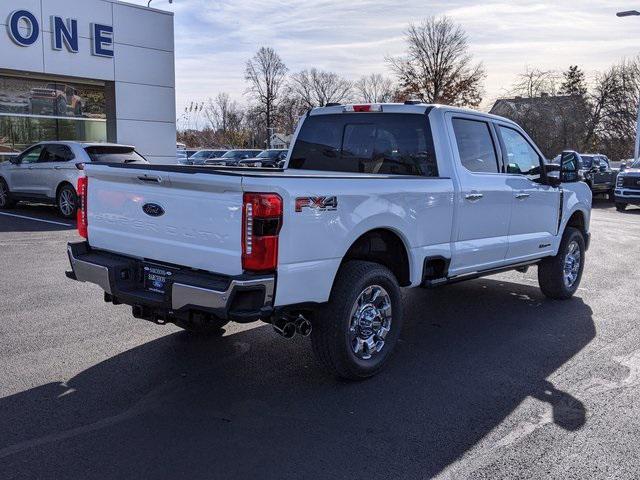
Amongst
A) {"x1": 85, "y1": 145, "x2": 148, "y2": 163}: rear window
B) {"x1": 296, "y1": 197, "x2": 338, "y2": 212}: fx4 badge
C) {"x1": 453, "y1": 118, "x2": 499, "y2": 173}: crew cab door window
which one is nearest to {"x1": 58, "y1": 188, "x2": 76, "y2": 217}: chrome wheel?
{"x1": 85, "y1": 145, "x2": 148, "y2": 163}: rear window

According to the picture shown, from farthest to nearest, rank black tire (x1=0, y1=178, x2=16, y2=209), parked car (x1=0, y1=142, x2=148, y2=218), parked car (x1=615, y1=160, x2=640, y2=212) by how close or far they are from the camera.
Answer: parked car (x1=615, y1=160, x2=640, y2=212) → black tire (x1=0, y1=178, x2=16, y2=209) → parked car (x1=0, y1=142, x2=148, y2=218)

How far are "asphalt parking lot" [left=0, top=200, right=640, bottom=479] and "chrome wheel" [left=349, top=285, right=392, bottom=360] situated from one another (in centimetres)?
26

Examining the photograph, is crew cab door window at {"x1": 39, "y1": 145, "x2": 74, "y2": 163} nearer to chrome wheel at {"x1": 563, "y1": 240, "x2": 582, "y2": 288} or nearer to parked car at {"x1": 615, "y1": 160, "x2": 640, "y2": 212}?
chrome wheel at {"x1": 563, "y1": 240, "x2": 582, "y2": 288}

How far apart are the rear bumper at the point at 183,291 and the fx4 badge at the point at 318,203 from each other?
1.64 feet

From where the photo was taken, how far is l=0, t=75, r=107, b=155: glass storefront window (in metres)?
18.9

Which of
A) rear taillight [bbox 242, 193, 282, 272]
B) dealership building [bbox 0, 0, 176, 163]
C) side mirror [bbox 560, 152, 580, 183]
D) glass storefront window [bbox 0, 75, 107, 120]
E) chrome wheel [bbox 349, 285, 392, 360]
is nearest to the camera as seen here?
rear taillight [bbox 242, 193, 282, 272]

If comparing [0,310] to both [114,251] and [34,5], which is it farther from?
[34,5]

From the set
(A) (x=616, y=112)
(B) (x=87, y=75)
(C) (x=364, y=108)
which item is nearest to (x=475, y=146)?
(C) (x=364, y=108)

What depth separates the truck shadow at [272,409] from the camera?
136 inches

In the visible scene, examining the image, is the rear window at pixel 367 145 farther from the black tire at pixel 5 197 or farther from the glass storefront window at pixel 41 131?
the glass storefront window at pixel 41 131

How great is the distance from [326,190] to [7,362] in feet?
9.45

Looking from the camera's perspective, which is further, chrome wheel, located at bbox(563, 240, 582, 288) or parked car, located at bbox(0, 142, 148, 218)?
parked car, located at bbox(0, 142, 148, 218)

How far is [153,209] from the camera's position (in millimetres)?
4379

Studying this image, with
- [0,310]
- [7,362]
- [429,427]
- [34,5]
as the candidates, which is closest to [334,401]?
[429,427]
